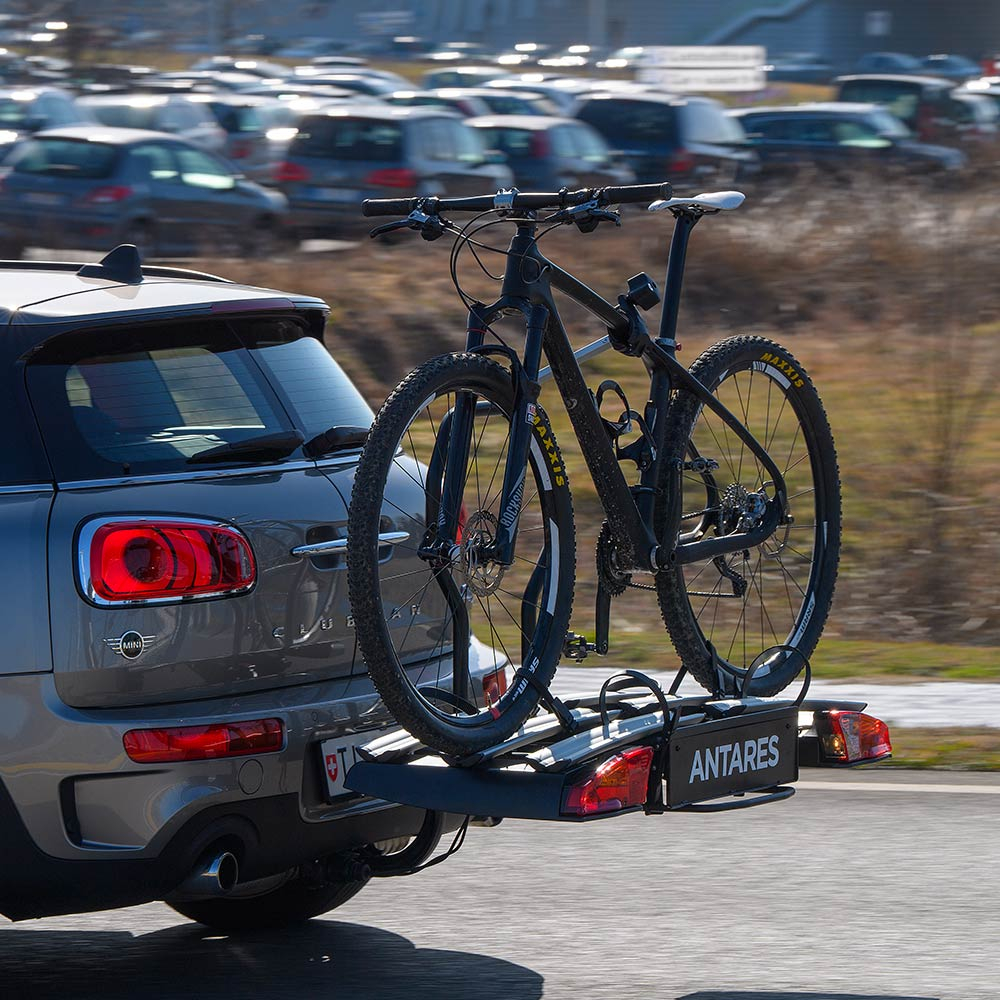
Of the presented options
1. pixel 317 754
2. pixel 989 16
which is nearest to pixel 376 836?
pixel 317 754

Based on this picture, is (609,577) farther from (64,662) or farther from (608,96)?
(608,96)

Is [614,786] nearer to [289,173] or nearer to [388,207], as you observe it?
[388,207]

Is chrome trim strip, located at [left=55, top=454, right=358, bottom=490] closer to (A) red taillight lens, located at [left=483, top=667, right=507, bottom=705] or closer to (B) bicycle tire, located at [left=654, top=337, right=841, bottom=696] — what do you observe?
(A) red taillight lens, located at [left=483, top=667, right=507, bottom=705]

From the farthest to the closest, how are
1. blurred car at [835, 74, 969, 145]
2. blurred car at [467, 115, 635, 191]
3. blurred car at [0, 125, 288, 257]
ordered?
blurred car at [835, 74, 969, 145] < blurred car at [467, 115, 635, 191] < blurred car at [0, 125, 288, 257]

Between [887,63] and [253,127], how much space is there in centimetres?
2664

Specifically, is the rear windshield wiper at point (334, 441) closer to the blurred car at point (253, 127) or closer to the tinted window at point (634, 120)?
the blurred car at point (253, 127)

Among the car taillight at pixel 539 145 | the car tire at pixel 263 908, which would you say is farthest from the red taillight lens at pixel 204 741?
the car taillight at pixel 539 145

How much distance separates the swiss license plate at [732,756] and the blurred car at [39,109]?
23490mm

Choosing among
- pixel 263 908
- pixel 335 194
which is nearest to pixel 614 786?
pixel 263 908

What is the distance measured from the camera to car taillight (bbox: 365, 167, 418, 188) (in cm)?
2277

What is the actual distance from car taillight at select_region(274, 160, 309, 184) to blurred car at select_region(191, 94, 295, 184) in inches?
24.6

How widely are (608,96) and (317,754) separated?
77.3ft

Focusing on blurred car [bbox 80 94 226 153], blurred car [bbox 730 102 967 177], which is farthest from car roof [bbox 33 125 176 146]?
blurred car [bbox 730 102 967 177]

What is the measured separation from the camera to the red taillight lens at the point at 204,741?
161 inches
